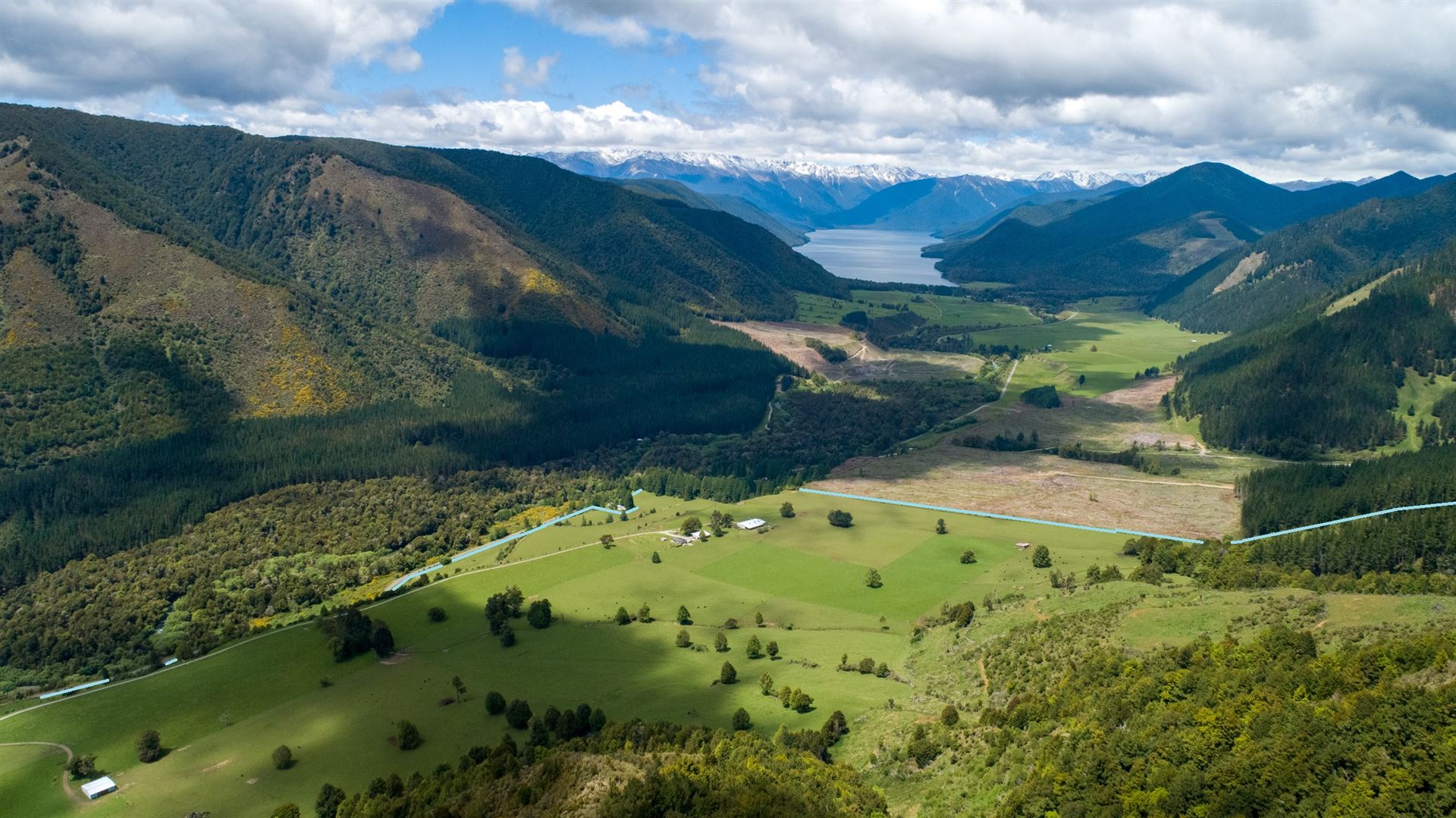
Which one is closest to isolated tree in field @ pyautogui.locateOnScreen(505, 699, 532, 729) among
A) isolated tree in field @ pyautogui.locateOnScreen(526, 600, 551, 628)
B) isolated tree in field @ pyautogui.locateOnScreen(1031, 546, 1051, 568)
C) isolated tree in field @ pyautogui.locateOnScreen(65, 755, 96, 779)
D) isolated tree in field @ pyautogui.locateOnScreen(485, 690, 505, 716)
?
isolated tree in field @ pyautogui.locateOnScreen(485, 690, 505, 716)

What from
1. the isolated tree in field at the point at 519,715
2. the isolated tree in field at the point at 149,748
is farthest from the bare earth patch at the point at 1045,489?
the isolated tree in field at the point at 149,748

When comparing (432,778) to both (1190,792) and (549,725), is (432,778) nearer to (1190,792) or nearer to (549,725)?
(549,725)

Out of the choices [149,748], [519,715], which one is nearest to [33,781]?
[149,748]

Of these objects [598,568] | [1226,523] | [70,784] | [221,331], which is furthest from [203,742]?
[1226,523]

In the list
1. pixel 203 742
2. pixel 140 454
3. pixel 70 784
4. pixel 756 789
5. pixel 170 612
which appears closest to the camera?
pixel 756 789

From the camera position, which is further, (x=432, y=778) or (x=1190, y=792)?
(x=432, y=778)
